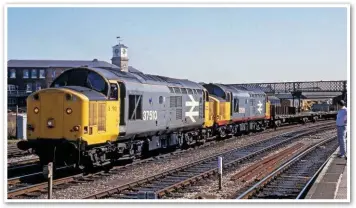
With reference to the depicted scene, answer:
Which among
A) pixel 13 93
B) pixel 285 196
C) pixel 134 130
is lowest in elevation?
pixel 285 196

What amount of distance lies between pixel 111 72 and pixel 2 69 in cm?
366

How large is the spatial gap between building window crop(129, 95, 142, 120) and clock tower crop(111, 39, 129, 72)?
0.80 m

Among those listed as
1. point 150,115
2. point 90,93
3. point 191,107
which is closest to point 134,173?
point 150,115

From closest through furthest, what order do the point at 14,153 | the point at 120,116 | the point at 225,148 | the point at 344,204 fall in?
the point at 344,204 → the point at 120,116 → the point at 14,153 → the point at 225,148

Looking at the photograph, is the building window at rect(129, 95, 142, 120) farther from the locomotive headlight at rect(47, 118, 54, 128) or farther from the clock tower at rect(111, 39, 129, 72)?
the locomotive headlight at rect(47, 118, 54, 128)

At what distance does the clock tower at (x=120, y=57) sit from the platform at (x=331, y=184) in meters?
4.69

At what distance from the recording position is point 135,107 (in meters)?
13.1

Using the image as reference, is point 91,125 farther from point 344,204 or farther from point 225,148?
point 225,148

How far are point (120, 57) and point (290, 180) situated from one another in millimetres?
4778

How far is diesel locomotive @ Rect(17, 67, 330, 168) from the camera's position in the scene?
11250 millimetres

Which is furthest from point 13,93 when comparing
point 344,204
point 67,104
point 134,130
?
point 344,204

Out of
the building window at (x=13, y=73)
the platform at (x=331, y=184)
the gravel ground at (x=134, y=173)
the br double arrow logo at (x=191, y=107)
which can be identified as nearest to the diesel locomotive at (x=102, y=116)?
the br double arrow logo at (x=191, y=107)

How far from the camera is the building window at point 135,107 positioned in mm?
12922

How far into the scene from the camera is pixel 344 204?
8766 millimetres
